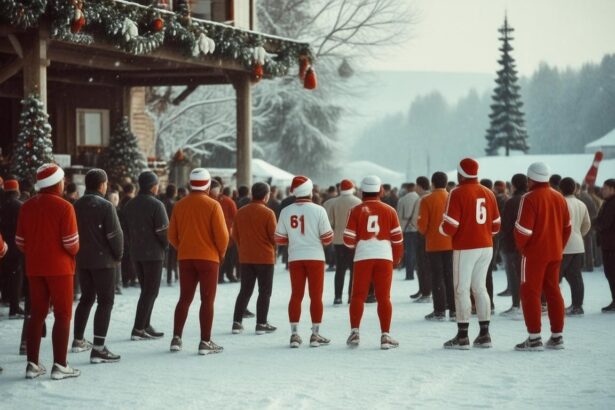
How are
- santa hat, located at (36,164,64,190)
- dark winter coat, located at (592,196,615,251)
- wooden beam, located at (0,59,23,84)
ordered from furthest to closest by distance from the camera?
wooden beam, located at (0,59,23,84) → dark winter coat, located at (592,196,615,251) → santa hat, located at (36,164,64,190)

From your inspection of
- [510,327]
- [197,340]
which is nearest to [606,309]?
[510,327]

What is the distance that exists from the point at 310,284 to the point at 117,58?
14.0 m

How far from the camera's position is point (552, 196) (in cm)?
1064

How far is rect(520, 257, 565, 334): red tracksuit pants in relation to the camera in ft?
34.4

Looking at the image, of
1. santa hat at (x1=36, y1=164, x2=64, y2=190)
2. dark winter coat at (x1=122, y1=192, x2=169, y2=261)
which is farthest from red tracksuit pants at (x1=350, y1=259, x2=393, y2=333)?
santa hat at (x1=36, y1=164, x2=64, y2=190)

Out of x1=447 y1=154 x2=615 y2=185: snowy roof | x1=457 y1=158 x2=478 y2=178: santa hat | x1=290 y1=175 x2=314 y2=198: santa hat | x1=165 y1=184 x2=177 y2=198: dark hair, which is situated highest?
x1=447 y1=154 x2=615 y2=185: snowy roof

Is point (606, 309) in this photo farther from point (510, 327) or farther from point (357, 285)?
point (357, 285)

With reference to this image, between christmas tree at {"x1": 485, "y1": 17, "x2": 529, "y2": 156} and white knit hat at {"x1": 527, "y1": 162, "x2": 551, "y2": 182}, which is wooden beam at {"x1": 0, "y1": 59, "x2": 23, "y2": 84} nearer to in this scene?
white knit hat at {"x1": 527, "y1": 162, "x2": 551, "y2": 182}

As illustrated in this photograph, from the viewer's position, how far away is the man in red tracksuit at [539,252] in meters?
10.5

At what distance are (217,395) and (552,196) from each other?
4.41 meters

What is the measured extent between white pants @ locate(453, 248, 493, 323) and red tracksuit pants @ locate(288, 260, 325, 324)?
59.2 inches

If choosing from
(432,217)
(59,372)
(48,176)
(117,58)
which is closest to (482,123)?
(117,58)

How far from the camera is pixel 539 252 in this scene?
10.5 metres

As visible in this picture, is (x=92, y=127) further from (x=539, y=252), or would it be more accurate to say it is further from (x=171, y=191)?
(x=539, y=252)
